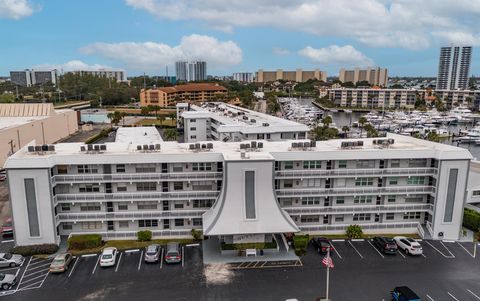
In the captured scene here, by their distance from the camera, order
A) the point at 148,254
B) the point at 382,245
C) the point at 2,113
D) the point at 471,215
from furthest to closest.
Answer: the point at 2,113
the point at 471,215
the point at 382,245
the point at 148,254

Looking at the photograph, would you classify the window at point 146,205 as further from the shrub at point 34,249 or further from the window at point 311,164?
the window at point 311,164

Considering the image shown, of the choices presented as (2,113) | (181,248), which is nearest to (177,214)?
(181,248)

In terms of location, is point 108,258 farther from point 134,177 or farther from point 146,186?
point 134,177

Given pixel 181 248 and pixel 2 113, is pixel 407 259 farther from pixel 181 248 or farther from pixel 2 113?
pixel 2 113

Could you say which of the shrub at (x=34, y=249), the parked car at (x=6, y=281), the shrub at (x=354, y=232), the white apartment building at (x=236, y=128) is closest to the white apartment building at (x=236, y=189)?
the shrub at (x=34, y=249)

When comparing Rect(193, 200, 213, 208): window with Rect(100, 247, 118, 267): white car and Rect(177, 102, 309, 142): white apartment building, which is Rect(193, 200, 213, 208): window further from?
Rect(177, 102, 309, 142): white apartment building
